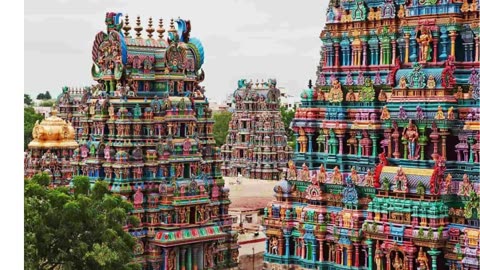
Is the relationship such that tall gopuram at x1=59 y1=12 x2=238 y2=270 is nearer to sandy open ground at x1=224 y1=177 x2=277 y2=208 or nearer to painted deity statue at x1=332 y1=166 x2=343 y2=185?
painted deity statue at x1=332 y1=166 x2=343 y2=185

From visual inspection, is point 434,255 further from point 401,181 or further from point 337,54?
point 337,54

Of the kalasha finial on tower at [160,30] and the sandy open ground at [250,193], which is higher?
the kalasha finial on tower at [160,30]

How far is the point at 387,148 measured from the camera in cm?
2317

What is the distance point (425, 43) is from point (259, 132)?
34323 millimetres

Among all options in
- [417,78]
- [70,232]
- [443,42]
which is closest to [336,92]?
[417,78]

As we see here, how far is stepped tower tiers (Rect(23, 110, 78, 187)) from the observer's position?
108ft

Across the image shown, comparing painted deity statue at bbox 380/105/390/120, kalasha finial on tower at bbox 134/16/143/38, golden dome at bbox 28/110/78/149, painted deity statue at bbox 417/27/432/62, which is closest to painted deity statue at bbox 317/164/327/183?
painted deity statue at bbox 380/105/390/120

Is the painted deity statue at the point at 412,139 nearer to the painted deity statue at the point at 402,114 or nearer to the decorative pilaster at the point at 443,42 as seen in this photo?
the painted deity statue at the point at 402,114

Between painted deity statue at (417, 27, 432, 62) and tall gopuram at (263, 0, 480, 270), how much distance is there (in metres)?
0.02

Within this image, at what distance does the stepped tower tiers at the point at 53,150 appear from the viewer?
33.1m

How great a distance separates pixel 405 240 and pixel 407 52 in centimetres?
444

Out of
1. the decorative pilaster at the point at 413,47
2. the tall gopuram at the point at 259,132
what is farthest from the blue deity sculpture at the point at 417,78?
the tall gopuram at the point at 259,132

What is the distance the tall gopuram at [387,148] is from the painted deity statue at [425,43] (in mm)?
25

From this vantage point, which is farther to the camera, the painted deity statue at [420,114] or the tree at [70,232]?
Result: the painted deity statue at [420,114]
